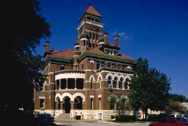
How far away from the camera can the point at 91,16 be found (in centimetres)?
5831

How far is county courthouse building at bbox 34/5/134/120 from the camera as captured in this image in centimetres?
4103

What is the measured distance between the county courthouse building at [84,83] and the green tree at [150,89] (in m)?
4.51

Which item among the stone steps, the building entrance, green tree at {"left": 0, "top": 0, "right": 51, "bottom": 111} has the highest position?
green tree at {"left": 0, "top": 0, "right": 51, "bottom": 111}

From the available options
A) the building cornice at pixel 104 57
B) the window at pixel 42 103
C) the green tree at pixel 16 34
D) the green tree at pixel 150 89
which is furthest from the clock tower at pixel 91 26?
the green tree at pixel 16 34

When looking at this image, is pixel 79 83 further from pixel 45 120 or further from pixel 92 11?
pixel 92 11

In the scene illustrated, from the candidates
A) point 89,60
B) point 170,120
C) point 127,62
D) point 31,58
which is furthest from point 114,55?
point 170,120

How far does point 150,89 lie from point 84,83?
1354 centimetres

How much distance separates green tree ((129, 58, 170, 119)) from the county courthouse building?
14.8 ft

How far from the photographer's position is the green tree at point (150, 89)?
119 ft

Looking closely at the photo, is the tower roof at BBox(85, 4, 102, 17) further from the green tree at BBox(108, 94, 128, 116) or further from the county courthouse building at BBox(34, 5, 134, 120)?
the green tree at BBox(108, 94, 128, 116)

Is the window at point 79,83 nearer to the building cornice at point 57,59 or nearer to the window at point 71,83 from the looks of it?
the window at point 71,83

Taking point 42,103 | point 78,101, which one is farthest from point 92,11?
point 42,103

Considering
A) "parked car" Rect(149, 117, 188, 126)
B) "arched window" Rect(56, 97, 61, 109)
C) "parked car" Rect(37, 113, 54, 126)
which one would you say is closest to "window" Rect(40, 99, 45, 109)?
"arched window" Rect(56, 97, 61, 109)

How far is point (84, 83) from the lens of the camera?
4322 cm
